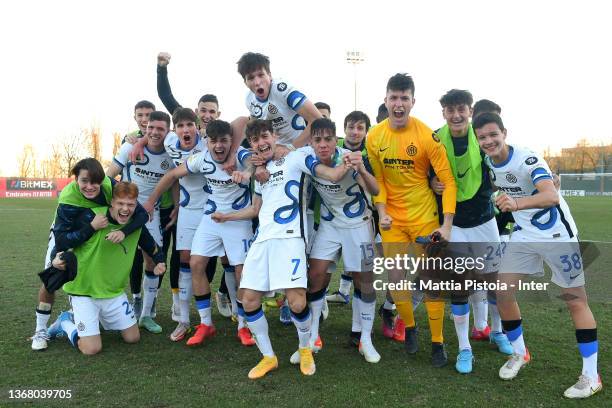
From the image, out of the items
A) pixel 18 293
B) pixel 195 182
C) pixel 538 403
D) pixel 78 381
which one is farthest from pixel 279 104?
pixel 18 293

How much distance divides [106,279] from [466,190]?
11.6 feet

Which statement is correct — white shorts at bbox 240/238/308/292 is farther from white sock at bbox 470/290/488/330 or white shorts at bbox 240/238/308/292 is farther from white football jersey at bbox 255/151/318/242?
white sock at bbox 470/290/488/330

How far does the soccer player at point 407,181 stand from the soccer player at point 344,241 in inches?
8.5

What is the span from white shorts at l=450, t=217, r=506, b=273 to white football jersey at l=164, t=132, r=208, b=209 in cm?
261

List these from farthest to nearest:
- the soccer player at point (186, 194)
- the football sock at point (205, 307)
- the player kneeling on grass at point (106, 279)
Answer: the soccer player at point (186, 194) < the football sock at point (205, 307) < the player kneeling on grass at point (106, 279)

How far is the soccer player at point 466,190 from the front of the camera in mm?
4195

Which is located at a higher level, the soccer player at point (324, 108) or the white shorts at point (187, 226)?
the soccer player at point (324, 108)

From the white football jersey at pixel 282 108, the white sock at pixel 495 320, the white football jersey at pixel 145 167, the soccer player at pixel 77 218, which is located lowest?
the white sock at pixel 495 320

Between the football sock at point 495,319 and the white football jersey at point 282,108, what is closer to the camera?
the football sock at point 495,319

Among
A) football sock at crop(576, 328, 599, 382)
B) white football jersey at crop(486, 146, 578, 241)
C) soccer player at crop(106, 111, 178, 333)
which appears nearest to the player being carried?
white football jersey at crop(486, 146, 578, 241)

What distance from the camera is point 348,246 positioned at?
4.40 meters

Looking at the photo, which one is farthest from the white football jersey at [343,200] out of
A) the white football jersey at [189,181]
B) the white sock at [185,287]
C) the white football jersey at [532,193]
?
the white sock at [185,287]

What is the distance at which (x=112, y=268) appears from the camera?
4812 mm

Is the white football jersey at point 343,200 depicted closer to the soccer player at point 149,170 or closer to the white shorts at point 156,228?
the soccer player at point 149,170
